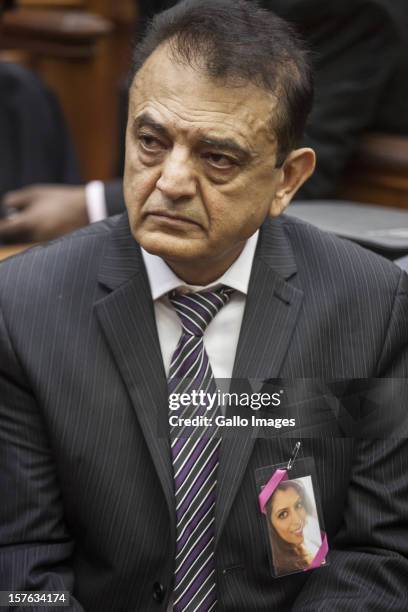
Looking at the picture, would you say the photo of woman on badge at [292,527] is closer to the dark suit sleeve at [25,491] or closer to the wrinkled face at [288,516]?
the wrinkled face at [288,516]

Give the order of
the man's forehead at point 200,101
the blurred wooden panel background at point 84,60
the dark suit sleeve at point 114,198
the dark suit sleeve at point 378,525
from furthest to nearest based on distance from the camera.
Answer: the blurred wooden panel background at point 84,60
the dark suit sleeve at point 114,198
the dark suit sleeve at point 378,525
the man's forehead at point 200,101

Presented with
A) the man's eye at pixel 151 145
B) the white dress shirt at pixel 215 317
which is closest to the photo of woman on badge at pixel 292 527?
the white dress shirt at pixel 215 317

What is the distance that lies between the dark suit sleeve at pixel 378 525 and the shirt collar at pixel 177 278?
261mm

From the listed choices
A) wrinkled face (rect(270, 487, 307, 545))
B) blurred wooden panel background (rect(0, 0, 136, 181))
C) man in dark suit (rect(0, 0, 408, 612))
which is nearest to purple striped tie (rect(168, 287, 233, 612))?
man in dark suit (rect(0, 0, 408, 612))

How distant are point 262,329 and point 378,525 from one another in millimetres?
374

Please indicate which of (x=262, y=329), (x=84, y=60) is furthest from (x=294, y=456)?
(x=84, y=60)

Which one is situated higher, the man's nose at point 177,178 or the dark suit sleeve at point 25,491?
the man's nose at point 177,178

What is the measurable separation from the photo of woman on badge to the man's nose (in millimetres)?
483

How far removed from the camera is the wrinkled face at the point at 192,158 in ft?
4.98

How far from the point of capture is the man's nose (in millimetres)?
1519

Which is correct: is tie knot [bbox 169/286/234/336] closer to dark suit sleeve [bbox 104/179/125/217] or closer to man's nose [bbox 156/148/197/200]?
man's nose [bbox 156/148/197/200]

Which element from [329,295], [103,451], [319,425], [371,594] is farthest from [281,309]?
[371,594]

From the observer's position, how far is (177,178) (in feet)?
4.98

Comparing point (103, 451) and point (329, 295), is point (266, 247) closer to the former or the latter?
point (329, 295)
